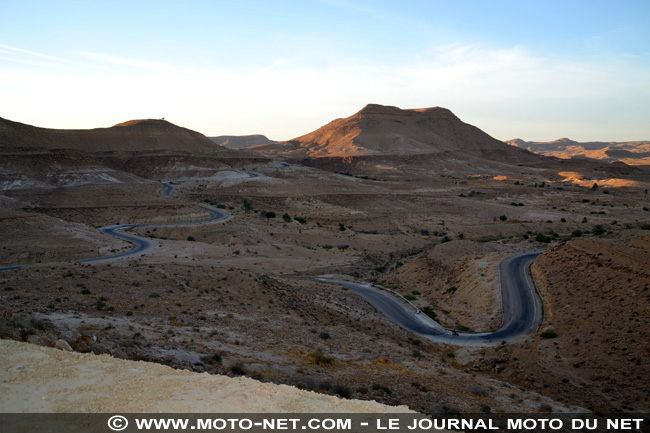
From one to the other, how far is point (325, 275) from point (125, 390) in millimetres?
28748

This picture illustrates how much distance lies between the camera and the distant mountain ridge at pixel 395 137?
151 m

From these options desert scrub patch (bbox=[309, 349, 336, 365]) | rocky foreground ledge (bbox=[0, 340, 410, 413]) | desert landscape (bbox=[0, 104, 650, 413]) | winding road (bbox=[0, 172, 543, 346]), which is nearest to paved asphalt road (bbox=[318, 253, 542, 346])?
winding road (bbox=[0, 172, 543, 346])

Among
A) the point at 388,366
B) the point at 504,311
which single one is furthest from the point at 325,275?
the point at 388,366

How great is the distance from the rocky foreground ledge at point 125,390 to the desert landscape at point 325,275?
1.56m

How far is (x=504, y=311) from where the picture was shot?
27.8 metres

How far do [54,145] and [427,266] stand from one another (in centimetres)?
7732

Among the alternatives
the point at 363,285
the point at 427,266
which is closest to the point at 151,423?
the point at 363,285

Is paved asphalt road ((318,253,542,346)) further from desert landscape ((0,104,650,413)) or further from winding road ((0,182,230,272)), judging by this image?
winding road ((0,182,230,272))

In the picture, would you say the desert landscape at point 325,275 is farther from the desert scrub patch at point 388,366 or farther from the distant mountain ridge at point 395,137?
the distant mountain ridge at point 395,137

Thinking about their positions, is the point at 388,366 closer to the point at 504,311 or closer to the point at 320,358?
the point at 320,358

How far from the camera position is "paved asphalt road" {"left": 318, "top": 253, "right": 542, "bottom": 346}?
24.8 meters

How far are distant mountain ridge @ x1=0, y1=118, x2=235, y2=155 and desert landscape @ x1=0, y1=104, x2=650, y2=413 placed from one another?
1.17 meters

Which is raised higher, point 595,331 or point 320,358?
point 320,358

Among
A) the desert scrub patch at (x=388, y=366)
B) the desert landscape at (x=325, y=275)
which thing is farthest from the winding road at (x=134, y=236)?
the desert scrub patch at (x=388, y=366)
